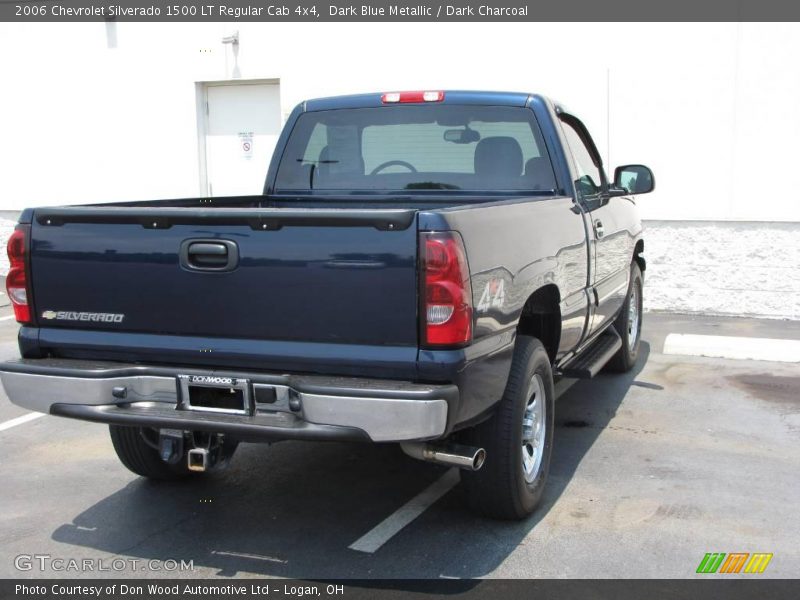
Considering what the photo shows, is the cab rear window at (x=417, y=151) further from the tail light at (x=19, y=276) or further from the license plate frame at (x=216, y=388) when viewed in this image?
the license plate frame at (x=216, y=388)

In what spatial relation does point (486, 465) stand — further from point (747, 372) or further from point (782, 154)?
point (782, 154)

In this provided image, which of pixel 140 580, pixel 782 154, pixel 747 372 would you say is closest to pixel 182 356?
pixel 140 580

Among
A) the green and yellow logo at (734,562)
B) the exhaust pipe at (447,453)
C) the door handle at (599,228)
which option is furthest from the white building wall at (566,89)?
the exhaust pipe at (447,453)

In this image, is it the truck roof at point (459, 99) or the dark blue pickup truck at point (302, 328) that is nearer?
the dark blue pickup truck at point (302, 328)

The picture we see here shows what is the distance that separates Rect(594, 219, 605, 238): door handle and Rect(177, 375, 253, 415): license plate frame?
2727 mm

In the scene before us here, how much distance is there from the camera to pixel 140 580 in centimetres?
373

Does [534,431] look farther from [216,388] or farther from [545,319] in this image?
[216,388]

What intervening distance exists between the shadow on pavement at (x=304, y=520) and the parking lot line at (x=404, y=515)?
39 mm

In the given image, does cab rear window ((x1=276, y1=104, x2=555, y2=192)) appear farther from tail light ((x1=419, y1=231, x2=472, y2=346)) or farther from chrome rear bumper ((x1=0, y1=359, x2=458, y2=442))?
chrome rear bumper ((x1=0, y1=359, x2=458, y2=442))

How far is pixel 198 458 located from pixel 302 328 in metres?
0.78

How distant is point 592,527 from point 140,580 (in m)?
2.06

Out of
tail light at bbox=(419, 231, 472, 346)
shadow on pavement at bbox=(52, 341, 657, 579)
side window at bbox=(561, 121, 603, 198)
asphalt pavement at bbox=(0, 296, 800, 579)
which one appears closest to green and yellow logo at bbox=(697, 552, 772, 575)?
asphalt pavement at bbox=(0, 296, 800, 579)

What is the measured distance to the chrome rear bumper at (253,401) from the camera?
332cm

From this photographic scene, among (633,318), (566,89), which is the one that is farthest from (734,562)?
(566,89)
